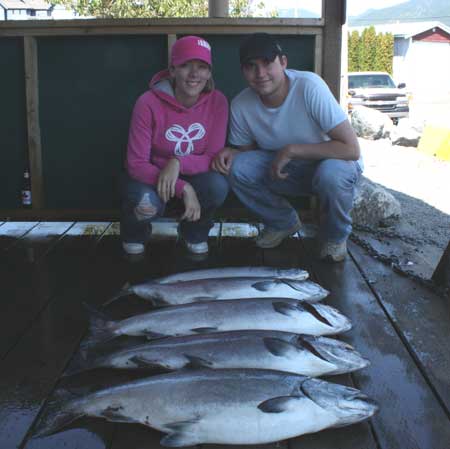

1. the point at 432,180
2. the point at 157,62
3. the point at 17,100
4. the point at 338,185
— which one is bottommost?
the point at 432,180

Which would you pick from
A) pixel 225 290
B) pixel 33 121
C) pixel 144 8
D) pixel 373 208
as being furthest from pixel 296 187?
Result: pixel 144 8

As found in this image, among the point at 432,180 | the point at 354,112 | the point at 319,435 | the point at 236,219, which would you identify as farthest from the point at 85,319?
the point at 354,112

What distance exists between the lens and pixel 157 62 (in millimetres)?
4707

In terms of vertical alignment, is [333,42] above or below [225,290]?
above

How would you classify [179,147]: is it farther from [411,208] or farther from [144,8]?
[144,8]

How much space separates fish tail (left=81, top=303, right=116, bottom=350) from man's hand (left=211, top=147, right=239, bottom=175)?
1518 millimetres

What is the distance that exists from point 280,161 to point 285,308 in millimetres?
1304

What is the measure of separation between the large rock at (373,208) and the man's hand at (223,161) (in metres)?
1.78

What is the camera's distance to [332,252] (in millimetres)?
3973

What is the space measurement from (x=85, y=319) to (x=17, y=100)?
249 cm

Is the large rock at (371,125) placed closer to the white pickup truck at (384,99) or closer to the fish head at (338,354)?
the white pickup truck at (384,99)

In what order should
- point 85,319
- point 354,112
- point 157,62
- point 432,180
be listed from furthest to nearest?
1. point 354,112
2. point 432,180
3. point 157,62
4. point 85,319

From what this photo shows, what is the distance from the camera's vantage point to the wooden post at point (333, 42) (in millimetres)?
4570

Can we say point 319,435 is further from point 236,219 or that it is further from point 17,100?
point 17,100
